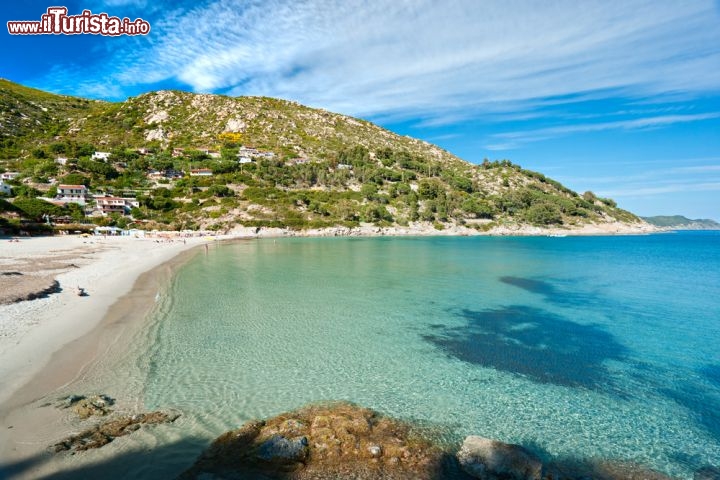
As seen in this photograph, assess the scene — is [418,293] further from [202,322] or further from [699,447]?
[699,447]

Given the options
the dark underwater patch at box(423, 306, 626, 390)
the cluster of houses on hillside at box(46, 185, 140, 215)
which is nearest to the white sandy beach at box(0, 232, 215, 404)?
the dark underwater patch at box(423, 306, 626, 390)

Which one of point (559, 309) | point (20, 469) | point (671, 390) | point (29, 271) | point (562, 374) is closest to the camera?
point (20, 469)

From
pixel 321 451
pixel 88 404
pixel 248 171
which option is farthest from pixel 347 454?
pixel 248 171

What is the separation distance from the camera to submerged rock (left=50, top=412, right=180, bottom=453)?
6633 millimetres

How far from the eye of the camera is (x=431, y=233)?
91.7m

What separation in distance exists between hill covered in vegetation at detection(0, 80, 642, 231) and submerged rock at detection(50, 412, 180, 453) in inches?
2803

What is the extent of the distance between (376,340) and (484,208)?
9850 cm

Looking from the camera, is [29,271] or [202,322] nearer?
[202,322]

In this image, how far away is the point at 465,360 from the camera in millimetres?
12297

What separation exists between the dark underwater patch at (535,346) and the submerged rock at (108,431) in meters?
9.30

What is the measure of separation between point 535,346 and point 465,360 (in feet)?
12.1

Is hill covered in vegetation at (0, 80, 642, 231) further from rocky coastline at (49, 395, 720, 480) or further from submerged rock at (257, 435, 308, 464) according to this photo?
submerged rock at (257, 435, 308, 464)

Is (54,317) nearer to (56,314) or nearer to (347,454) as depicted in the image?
(56,314)

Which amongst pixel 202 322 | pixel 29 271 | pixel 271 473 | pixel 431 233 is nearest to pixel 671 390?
pixel 271 473
